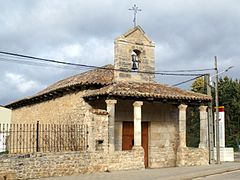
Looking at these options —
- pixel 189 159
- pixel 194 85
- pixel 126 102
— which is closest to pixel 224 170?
pixel 189 159

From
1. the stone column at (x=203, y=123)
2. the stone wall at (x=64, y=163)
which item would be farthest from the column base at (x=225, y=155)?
the stone wall at (x=64, y=163)

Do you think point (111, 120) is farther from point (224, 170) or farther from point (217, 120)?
point (217, 120)

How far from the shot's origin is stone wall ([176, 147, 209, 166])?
17.7 meters

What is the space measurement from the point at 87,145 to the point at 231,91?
27.2 metres

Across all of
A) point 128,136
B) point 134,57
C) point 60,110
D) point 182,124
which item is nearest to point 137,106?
point 128,136

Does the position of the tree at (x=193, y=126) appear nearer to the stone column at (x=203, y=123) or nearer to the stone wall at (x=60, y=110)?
the stone column at (x=203, y=123)

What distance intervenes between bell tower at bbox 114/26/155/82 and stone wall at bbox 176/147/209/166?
159 inches

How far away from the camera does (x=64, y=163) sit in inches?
547

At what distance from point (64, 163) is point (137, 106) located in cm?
436

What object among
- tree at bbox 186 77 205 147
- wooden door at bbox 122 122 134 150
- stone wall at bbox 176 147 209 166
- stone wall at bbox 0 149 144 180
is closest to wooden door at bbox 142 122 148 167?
wooden door at bbox 122 122 134 150

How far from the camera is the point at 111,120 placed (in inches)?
616

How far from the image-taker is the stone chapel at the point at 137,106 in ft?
53.6

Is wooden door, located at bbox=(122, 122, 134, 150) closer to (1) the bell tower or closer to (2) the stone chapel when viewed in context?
(2) the stone chapel

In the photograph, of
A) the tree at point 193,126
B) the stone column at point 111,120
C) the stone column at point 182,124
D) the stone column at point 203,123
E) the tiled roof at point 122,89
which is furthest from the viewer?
the tree at point 193,126
